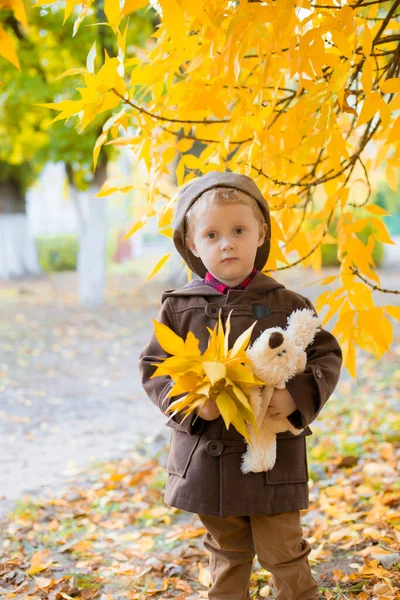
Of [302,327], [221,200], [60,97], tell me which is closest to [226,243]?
[221,200]

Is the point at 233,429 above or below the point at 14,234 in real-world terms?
below

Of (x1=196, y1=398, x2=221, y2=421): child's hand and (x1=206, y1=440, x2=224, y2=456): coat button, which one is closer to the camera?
(x1=196, y1=398, x2=221, y2=421): child's hand

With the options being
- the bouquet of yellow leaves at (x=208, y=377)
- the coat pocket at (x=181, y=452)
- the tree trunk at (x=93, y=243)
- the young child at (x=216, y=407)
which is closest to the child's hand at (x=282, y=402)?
the young child at (x=216, y=407)

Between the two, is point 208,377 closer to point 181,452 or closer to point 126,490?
point 181,452

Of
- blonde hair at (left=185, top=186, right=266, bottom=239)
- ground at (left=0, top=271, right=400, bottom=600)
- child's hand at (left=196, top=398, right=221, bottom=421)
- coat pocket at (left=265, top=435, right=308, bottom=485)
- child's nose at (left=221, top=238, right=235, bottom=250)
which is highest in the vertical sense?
blonde hair at (left=185, top=186, right=266, bottom=239)

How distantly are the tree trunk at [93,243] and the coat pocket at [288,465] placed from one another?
29.3 feet

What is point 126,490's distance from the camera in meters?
4.01

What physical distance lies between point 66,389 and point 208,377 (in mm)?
5554

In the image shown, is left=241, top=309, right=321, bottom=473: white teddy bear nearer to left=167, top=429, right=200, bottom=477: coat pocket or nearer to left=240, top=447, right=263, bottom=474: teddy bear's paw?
left=240, top=447, right=263, bottom=474: teddy bear's paw

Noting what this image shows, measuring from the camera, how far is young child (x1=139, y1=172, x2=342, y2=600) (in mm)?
1960

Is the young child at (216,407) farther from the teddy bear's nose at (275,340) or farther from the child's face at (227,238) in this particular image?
the teddy bear's nose at (275,340)

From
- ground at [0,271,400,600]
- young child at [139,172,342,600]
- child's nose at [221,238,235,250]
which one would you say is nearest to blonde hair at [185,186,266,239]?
young child at [139,172,342,600]

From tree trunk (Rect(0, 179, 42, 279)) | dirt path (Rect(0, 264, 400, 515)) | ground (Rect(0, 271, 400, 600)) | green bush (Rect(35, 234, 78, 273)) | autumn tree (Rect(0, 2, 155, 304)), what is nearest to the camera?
ground (Rect(0, 271, 400, 600))

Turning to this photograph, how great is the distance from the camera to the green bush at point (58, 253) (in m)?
19.8
